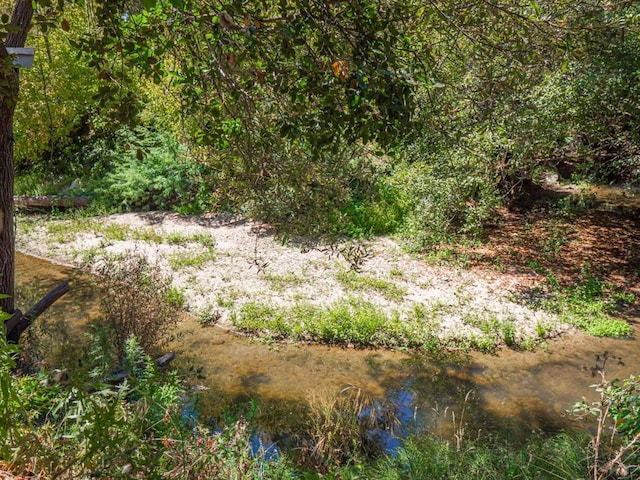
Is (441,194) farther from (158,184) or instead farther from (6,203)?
(6,203)

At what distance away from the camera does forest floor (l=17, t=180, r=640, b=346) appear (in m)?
8.36

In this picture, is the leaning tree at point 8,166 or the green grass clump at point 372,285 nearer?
the leaning tree at point 8,166

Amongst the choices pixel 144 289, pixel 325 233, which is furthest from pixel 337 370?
pixel 325 233

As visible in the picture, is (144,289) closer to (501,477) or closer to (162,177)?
(501,477)

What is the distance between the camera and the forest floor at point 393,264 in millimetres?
8359

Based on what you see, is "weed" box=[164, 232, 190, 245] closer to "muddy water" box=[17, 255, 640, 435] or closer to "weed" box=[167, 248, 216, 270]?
"weed" box=[167, 248, 216, 270]

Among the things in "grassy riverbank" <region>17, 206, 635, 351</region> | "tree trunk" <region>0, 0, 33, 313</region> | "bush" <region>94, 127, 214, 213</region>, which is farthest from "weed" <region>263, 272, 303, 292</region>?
"tree trunk" <region>0, 0, 33, 313</region>

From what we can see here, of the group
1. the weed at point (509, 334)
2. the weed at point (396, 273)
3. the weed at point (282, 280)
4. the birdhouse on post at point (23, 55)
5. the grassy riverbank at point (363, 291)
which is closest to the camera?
the birdhouse on post at point (23, 55)

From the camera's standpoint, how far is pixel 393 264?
10.3 metres

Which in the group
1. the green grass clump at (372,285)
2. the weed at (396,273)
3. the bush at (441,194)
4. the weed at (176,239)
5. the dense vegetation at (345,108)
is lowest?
the weed at (176,239)

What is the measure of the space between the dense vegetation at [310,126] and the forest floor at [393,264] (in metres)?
1.10

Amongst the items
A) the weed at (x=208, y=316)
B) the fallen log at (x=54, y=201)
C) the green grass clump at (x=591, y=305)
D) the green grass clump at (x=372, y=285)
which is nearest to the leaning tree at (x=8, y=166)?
the weed at (x=208, y=316)

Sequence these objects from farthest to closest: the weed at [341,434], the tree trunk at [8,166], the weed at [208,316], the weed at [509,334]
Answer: the weed at [208,316]
the weed at [509,334]
the weed at [341,434]
the tree trunk at [8,166]

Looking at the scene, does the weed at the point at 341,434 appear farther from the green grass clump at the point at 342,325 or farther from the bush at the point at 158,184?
the bush at the point at 158,184
